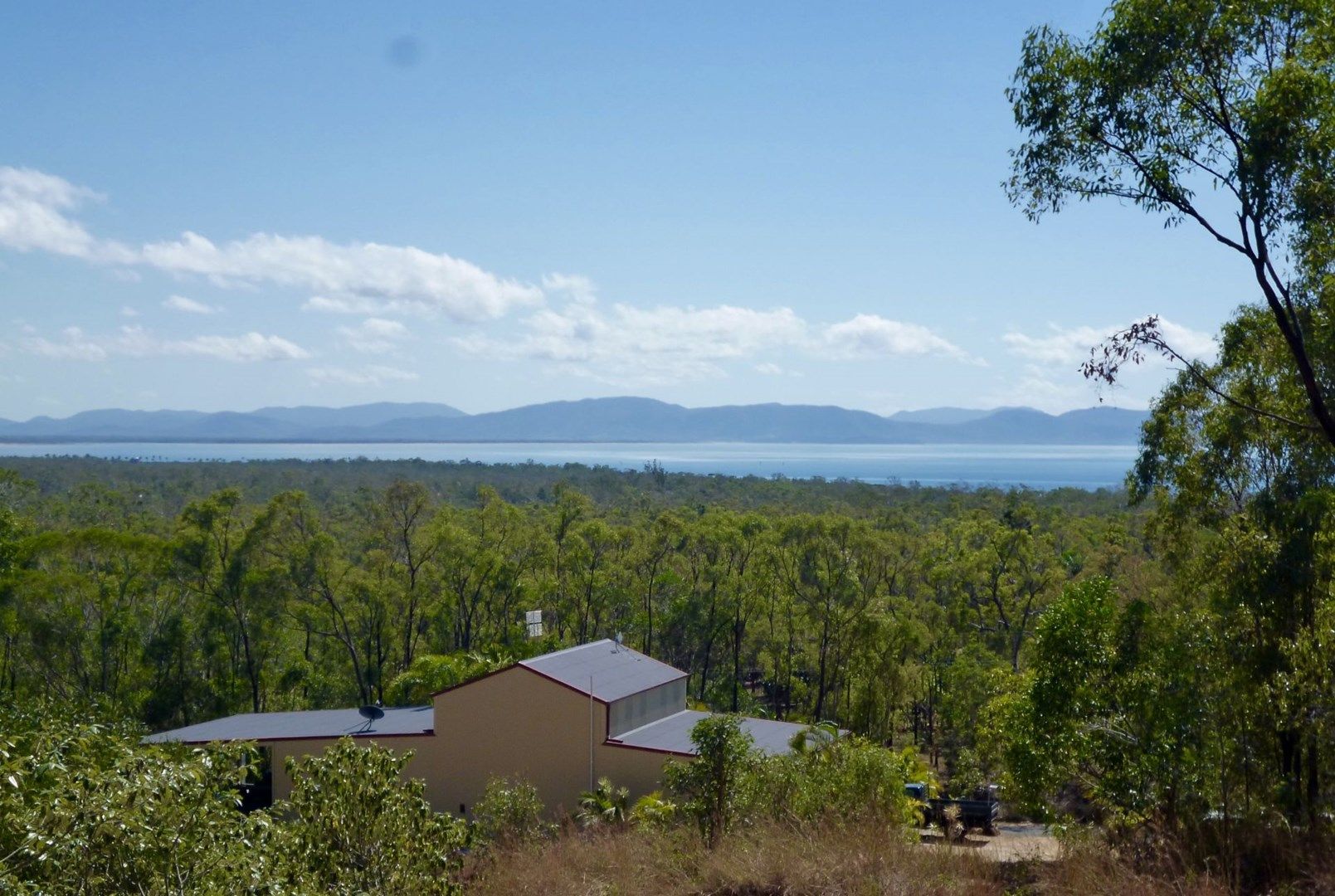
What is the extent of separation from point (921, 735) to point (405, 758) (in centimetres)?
4238

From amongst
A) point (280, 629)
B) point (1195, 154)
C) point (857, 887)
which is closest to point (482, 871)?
point (857, 887)

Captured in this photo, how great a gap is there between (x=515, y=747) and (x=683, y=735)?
403cm

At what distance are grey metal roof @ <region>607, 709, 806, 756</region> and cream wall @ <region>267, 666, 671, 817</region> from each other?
1.50ft

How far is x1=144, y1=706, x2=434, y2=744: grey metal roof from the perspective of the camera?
27.5 m

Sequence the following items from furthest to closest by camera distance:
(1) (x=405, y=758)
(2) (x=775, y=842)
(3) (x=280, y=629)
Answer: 1. (3) (x=280, y=629)
2. (2) (x=775, y=842)
3. (1) (x=405, y=758)

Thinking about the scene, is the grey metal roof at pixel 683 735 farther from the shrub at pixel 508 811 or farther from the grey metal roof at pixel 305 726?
the grey metal roof at pixel 305 726

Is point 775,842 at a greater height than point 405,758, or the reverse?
point 405,758

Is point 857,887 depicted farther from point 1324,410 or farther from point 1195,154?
point 1195,154

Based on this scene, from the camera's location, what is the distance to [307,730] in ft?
92.6

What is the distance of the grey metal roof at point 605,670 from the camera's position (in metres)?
26.7

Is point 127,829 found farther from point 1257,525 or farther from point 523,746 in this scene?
point 523,746

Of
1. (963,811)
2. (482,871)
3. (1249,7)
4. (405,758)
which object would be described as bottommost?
(963,811)

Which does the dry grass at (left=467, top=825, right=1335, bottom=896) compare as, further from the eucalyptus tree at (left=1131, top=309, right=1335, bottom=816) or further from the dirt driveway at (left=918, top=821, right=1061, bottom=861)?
the eucalyptus tree at (left=1131, top=309, right=1335, bottom=816)

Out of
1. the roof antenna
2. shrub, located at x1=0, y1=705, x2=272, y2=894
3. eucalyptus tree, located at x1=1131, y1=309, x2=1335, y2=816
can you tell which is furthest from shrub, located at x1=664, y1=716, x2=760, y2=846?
the roof antenna
